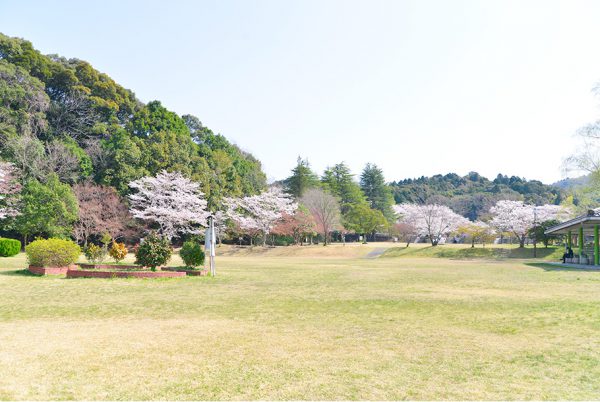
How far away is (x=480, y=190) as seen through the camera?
89188mm

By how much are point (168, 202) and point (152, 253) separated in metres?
24.5

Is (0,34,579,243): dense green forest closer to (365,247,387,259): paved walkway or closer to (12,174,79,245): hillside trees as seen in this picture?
(12,174,79,245): hillside trees

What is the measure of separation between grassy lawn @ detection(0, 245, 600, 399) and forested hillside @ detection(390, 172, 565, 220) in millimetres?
59713

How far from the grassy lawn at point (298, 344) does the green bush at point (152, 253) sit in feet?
15.4

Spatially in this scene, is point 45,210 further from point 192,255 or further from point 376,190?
point 376,190

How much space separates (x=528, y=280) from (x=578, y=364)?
12426 mm

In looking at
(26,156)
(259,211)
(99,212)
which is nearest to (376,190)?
(259,211)

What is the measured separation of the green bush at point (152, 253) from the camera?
17344mm

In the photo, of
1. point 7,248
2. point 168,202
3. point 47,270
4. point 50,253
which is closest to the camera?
point 47,270

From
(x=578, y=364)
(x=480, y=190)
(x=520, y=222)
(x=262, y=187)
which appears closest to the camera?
(x=578, y=364)

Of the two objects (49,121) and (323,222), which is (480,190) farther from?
(49,121)

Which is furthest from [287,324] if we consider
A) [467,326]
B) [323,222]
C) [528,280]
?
[323,222]

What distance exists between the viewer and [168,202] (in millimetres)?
40938

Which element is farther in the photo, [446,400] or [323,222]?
[323,222]
